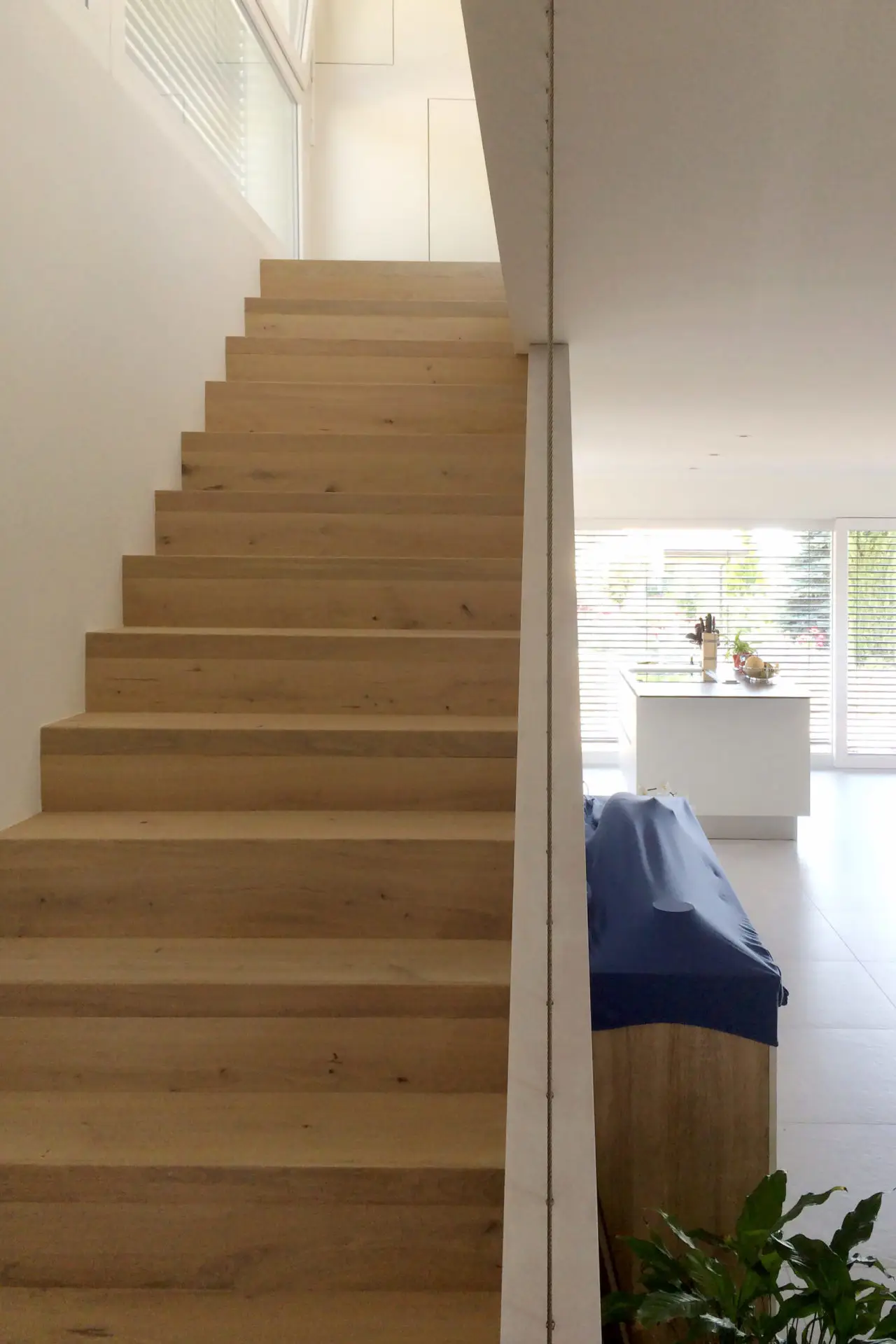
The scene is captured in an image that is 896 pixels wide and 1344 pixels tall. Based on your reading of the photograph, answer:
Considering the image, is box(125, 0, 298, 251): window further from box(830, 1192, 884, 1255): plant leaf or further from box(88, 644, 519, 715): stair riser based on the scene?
box(830, 1192, 884, 1255): plant leaf

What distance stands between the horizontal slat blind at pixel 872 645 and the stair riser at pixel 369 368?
214 inches

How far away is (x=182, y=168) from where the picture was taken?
11.9 ft

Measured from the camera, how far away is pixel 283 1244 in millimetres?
1806

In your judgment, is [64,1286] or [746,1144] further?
[746,1144]

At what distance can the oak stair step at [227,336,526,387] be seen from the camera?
3932mm

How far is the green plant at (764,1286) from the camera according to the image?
5.60 feet

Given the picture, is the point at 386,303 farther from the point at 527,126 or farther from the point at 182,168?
the point at 527,126

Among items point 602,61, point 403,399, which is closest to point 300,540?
point 403,399

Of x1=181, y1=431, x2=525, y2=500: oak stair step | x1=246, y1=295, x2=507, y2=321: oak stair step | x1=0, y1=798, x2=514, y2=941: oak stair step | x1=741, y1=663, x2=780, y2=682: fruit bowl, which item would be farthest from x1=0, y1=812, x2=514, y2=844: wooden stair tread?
x1=741, y1=663, x2=780, y2=682: fruit bowl

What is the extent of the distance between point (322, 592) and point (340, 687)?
39 cm

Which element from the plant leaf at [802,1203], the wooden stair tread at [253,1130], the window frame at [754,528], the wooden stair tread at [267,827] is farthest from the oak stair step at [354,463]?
the window frame at [754,528]

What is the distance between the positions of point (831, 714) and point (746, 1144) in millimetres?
6765

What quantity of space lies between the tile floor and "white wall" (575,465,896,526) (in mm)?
2413

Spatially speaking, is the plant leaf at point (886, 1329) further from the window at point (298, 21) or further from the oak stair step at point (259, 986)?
the window at point (298, 21)
